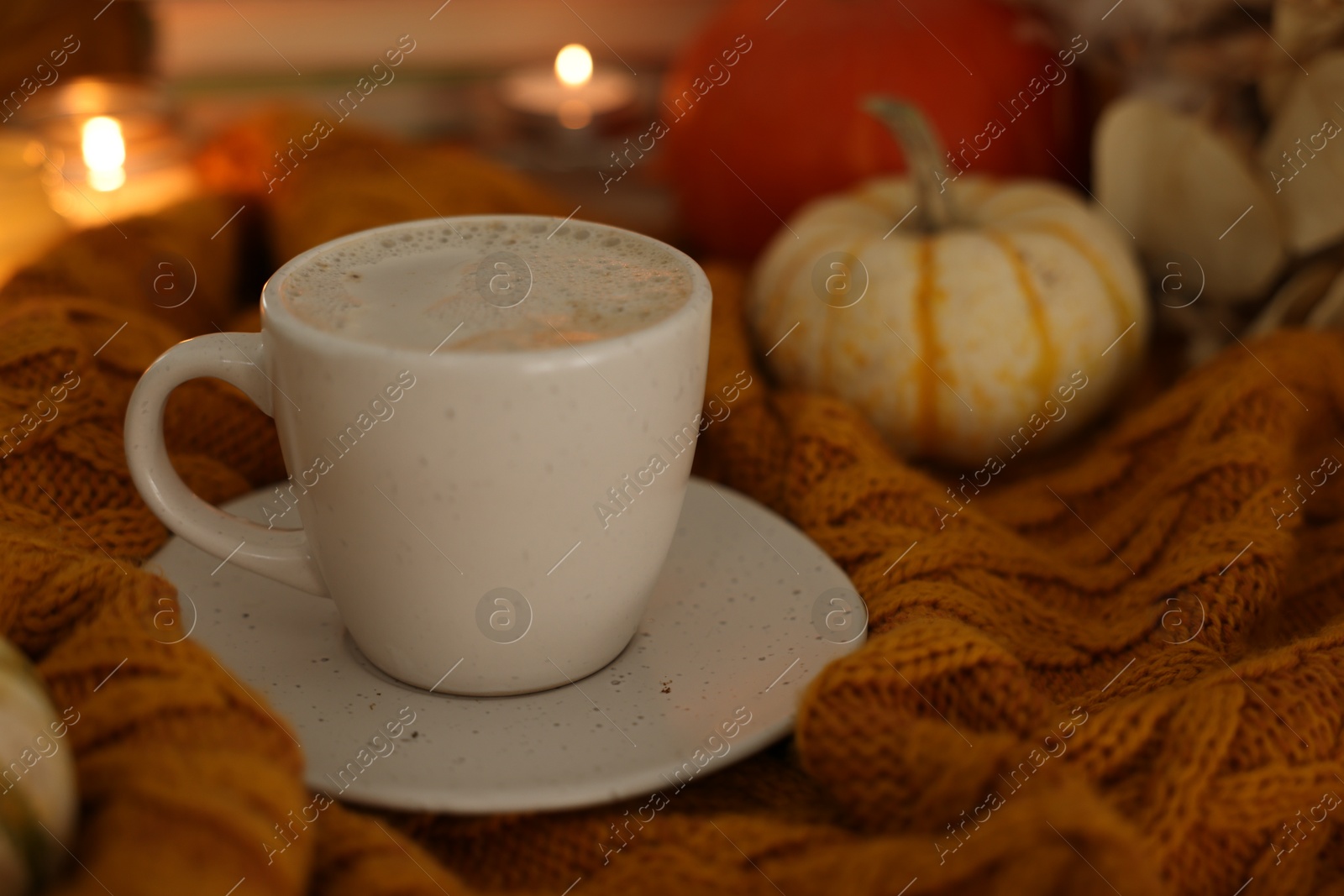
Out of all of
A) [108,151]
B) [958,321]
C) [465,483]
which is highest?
[108,151]

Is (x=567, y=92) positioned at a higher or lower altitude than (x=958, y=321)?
higher

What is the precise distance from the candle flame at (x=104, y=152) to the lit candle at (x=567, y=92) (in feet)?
1.58

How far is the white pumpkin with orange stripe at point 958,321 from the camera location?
35.7 inches

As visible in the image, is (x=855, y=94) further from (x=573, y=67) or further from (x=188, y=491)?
(x=188, y=491)

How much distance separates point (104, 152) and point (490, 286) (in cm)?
80

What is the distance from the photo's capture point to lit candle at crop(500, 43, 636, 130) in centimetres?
143

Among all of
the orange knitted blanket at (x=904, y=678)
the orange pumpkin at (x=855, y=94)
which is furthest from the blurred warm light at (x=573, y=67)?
the orange knitted blanket at (x=904, y=678)

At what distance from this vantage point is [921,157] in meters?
0.93

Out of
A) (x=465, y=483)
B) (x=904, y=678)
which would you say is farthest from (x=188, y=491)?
(x=904, y=678)

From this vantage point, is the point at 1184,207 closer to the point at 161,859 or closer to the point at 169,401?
the point at 169,401

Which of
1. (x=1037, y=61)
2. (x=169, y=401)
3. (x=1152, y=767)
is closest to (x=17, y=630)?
(x=169, y=401)

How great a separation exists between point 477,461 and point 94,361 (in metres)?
0.36

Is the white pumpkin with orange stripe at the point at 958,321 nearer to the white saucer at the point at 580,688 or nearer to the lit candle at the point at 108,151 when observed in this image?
the white saucer at the point at 580,688

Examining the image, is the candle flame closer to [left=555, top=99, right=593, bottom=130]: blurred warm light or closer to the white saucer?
[left=555, top=99, right=593, bottom=130]: blurred warm light
